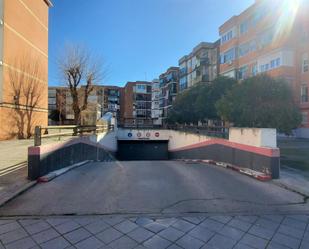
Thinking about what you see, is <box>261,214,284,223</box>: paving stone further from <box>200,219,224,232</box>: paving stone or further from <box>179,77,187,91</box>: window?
<box>179,77,187,91</box>: window

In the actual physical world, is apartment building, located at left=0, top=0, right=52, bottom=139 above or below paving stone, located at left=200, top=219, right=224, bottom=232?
above

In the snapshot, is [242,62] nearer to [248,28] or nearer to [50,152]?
[248,28]

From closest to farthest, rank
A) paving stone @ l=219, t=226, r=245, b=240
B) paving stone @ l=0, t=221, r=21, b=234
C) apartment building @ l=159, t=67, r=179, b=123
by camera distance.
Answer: paving stone @ l=219, t=226, r=245, b=240 < paving stone @ l=0, t=221, r=21, b=234 < apartment building @ l=159, t=67, r=179, b=123

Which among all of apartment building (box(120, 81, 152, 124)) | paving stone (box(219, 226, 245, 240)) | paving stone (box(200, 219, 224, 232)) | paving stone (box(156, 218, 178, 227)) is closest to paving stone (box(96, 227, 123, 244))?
paving stone (box(156, 218, 178, 227))

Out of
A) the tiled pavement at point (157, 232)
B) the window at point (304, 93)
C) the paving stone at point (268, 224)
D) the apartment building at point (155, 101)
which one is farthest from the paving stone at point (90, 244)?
the apartment building at point (155, 101)

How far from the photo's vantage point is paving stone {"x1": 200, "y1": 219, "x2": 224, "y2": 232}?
3.56 m

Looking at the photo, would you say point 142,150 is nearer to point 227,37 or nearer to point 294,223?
point 227,37

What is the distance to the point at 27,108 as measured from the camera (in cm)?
1914

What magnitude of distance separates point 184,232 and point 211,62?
38.7 meters

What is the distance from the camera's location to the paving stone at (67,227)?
346 centimetres

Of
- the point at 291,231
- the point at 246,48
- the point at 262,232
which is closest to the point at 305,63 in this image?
the point at 246,48

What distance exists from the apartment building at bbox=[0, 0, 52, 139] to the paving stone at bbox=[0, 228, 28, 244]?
14.7 meters

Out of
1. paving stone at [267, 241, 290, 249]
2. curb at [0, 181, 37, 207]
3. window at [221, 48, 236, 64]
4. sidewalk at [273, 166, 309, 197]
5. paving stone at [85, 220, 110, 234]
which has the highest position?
window at [221, 48, 236, 64]

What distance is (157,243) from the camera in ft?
10.2
